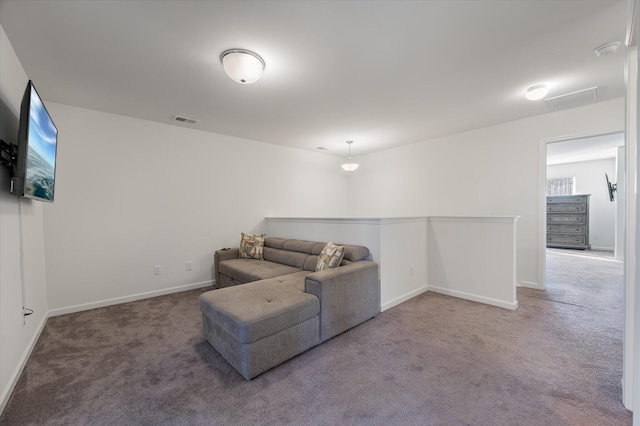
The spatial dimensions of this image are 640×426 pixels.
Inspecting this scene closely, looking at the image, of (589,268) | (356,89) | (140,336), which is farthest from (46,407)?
(589,268)

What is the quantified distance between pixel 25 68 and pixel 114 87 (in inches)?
24.8

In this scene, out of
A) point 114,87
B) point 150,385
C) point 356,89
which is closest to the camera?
point 150,385

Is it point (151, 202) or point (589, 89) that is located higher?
point (589, 89)

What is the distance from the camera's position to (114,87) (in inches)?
107

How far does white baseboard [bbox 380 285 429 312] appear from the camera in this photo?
3113mm

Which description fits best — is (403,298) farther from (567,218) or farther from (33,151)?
(567,218)

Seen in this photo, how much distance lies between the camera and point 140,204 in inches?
143

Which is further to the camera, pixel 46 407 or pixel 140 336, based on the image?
pixel 140 336

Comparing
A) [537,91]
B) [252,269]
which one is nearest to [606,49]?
A: [537,91]

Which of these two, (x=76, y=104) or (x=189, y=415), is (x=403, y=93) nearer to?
(x=189, y=415)

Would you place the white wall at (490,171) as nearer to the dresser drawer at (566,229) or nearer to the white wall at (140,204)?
the white wall at (140,204)

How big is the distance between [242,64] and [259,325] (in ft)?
6.82

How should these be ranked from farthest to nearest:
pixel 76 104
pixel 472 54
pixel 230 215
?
pixel 230 215, pixel 76 104, pixel 472 54

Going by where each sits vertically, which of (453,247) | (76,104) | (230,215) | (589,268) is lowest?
(589,268)
